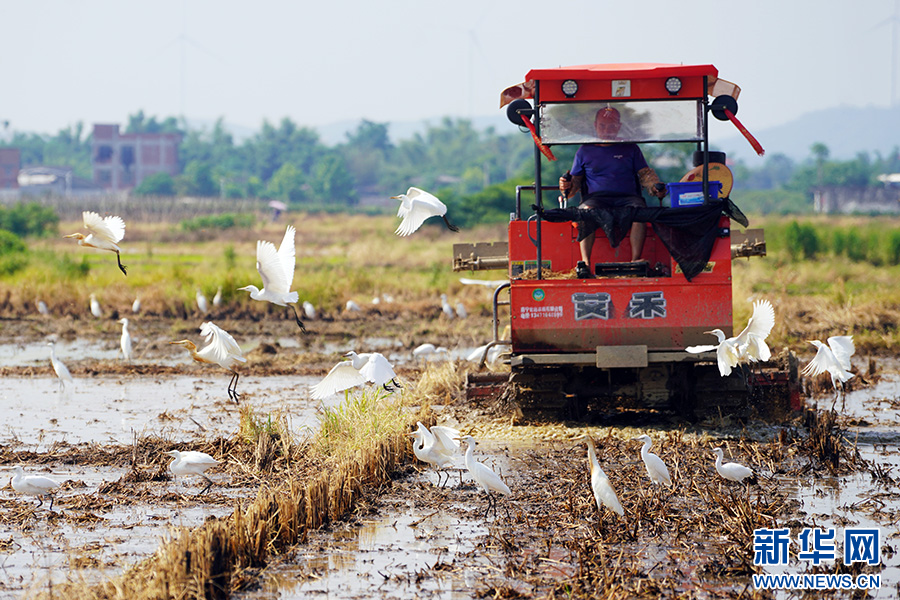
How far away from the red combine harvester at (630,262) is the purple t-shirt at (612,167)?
0.91 ft

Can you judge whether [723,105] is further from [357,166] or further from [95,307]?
[357,166]

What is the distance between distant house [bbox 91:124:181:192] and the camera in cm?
12888

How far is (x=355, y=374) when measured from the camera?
9.80 meters

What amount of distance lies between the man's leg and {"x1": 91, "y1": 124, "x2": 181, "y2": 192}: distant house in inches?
4913

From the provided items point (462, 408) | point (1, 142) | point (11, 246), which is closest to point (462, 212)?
point (11, 246)

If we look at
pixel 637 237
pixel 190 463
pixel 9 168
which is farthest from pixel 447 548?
pixel 9 168

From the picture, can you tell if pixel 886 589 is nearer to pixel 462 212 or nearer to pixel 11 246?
pixel 11 246

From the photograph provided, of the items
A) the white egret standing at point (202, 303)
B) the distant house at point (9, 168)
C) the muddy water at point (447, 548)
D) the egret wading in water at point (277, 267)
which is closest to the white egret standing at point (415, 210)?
the egret wading in water at point (277, 267)

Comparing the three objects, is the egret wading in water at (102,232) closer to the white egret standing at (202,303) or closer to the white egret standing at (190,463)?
the white egret standing at (190,463)

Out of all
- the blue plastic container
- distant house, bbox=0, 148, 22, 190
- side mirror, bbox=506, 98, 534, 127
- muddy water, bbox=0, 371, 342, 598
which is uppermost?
distant house, bbox=0, 148, 22, 190

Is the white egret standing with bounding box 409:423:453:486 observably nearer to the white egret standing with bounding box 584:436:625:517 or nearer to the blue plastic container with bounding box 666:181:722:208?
the white egret standing with bounding box 584:436:625:517

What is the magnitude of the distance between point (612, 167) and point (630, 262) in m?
0.89

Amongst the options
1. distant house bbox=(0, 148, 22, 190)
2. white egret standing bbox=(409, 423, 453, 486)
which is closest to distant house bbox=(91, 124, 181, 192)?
distant house bbox=(0, 148, 22, 190)

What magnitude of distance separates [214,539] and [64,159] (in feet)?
541
